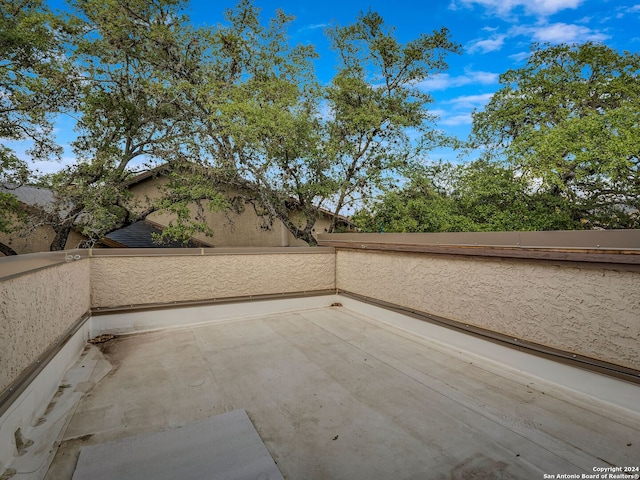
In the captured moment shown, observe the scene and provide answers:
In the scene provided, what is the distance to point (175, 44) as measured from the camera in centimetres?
1047

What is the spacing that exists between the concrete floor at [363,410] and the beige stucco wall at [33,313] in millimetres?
646

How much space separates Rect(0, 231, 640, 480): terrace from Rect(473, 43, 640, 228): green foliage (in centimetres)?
729

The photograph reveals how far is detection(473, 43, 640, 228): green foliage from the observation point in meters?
8.95

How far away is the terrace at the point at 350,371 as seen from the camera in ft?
7.31

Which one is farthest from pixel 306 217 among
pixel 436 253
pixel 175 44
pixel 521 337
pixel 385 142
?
pixel 521 337

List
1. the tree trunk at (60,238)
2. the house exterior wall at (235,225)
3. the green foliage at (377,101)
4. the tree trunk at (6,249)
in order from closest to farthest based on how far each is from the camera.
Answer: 1. the tree trunk at (6,249)
2. the tree trunk at (60,238)
3. the green foliage at (377,101)
4. the house exterior wall at (235,225)

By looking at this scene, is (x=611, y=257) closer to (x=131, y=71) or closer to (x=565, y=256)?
(x=565, y=256)

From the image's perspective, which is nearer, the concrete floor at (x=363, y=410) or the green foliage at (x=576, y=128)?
the concrete floor at (x=363, y=410)

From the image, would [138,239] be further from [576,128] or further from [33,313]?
[576,128]

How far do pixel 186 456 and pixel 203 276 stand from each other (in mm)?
3756

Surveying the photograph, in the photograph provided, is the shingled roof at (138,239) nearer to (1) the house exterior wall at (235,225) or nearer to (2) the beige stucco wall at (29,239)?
(1) the house exterior wall at (235,225)

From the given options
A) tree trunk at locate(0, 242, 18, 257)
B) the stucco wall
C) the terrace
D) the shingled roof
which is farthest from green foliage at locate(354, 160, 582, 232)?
tree trunk at locate(0, 242, 18, 257)

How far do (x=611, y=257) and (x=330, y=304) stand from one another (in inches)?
189

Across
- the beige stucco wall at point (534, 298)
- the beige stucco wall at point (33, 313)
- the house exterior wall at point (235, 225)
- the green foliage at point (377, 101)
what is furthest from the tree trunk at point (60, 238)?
the beige stucco wall at point (534, 298)
